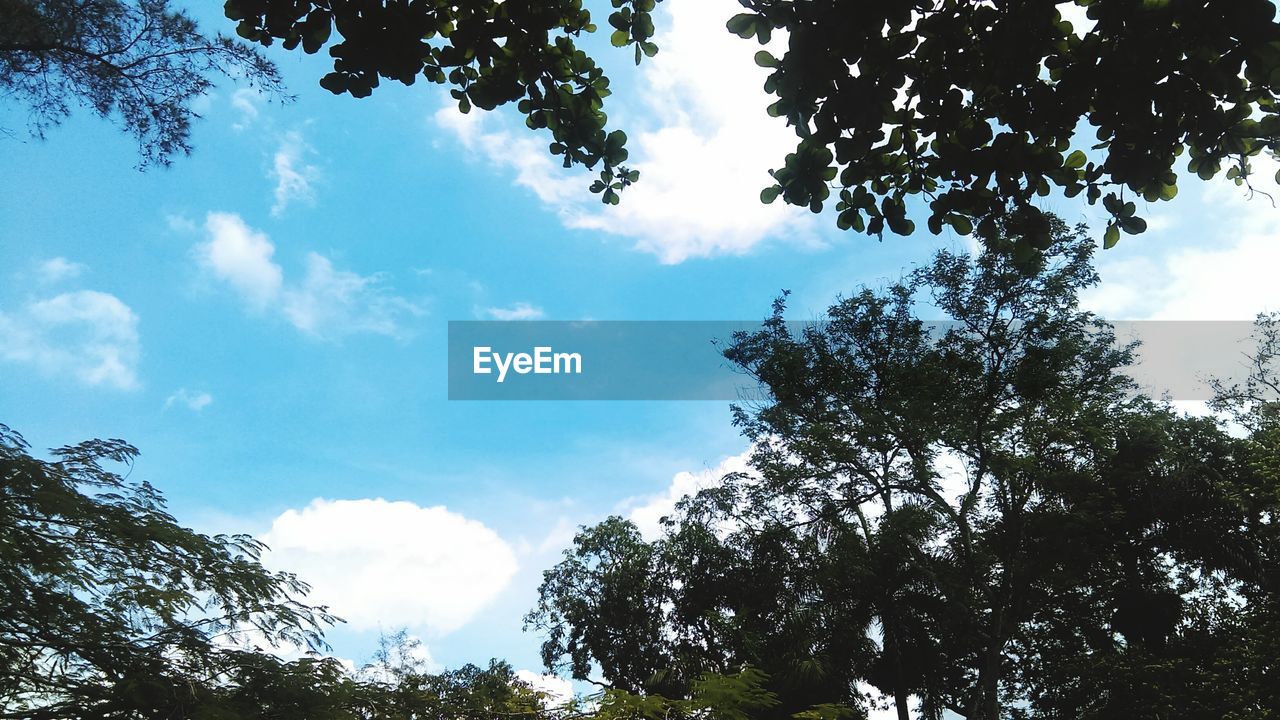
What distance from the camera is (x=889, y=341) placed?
18.9 m

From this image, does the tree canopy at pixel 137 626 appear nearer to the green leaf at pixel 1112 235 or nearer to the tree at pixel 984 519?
the green leaf at pixel 1112 235

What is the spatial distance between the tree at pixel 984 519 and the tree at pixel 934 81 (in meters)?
14.2

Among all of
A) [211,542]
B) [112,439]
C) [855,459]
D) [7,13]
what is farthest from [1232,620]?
[7,13]

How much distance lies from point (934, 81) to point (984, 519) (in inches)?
708

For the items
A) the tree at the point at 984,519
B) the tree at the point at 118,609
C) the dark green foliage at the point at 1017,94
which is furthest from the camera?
the tree at the point at 984,519

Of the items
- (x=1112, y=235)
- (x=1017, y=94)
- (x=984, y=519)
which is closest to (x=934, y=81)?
(x=1017, y=94)

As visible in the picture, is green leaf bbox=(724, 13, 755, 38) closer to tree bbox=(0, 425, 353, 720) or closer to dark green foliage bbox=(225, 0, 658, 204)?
dark green foliage bbox=(225, 0, 658, 204)

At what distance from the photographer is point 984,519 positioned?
755 inches

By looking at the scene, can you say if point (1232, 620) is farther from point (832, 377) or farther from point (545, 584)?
point (545, 584)

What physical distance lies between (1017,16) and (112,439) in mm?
8207

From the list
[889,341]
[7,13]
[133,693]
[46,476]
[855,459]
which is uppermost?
[889,341]

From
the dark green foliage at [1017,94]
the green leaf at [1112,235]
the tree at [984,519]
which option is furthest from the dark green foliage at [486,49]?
the tree at [984,519]

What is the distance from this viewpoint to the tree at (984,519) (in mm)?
16438

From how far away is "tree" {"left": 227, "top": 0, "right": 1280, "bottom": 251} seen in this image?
3.18 meters
